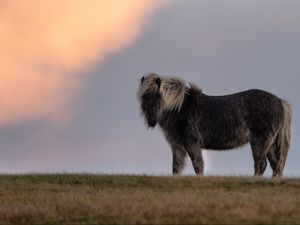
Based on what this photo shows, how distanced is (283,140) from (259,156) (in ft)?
→ 4.20

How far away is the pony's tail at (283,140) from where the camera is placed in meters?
21.8

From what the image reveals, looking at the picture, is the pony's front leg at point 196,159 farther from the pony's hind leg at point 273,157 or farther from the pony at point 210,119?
the pony's hind leg at point 273,157

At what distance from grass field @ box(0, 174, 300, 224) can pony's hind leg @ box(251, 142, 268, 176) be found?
5.93 ft

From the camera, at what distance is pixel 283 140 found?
2191 cm

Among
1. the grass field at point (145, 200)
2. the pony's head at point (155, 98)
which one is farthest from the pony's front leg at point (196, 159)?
the pony's head at point (155, 98)

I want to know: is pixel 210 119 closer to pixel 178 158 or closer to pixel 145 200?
pixel 178 158

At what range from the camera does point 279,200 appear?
15414 mm

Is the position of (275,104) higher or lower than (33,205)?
higher

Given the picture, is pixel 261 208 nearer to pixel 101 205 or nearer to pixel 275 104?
pixel 101 205

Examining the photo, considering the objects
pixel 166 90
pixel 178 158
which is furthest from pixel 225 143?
pixel 166 90

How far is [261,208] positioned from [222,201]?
1046mm

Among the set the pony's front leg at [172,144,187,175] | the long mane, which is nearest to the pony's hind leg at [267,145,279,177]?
the pony's front leg at [172,144,187,175]

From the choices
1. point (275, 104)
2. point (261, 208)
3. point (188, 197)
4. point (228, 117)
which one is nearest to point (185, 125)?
point (228, 117)

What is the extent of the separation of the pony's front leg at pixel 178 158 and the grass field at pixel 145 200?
1.38 meters
